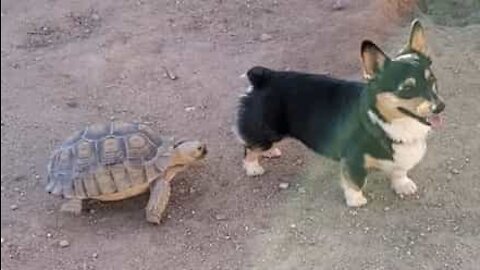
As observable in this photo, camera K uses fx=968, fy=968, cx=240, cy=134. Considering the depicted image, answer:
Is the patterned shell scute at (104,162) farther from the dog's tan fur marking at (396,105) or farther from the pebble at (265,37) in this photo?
the pebble at (265,37)

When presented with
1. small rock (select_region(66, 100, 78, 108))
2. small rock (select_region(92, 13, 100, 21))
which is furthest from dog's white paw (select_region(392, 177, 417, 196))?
small rock (select_region(92, 13, 100, 21))

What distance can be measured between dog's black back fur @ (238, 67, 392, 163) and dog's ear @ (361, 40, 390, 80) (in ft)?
0.52

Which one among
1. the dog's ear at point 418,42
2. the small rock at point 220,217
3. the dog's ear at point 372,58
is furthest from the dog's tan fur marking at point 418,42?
the small rock at point 220,217

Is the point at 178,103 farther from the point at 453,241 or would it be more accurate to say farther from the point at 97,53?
the point at 453,241

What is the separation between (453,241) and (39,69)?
8.26 ft

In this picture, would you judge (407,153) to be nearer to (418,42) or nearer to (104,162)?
(418,42)

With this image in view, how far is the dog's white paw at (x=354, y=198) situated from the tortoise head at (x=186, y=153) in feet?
2.20

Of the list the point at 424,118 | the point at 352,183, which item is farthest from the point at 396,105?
the point at 352,183

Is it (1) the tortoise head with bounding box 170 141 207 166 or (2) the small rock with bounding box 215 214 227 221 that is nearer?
(2) the small rock with bounding box 215 214 227 221

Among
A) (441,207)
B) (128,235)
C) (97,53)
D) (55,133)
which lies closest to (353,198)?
(441,207)

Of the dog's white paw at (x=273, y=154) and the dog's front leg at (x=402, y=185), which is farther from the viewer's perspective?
the dog's white paw at (x=273, y=154)

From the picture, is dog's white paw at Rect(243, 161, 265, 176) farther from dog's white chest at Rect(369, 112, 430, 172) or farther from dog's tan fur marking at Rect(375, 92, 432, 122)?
dog's tan fur marking at Rect(375, 92, 432, 122)

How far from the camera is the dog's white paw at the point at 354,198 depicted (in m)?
3.89

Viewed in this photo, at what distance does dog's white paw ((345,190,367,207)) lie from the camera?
12.8ft
